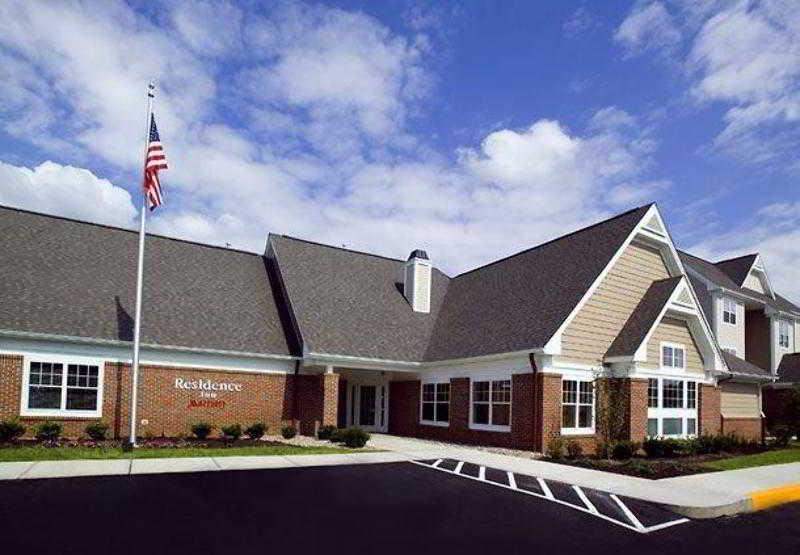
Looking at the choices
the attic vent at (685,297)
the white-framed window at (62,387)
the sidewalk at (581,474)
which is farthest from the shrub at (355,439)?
the attic vent at (685,297)

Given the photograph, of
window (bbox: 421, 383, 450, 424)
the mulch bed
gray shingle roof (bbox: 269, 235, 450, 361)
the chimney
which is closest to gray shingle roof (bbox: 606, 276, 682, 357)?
the mulch bed

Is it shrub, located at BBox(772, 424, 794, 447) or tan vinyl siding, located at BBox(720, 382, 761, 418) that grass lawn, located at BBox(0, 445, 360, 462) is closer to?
tan vinyl siding, located at BBox(720, 382, 761, 418)

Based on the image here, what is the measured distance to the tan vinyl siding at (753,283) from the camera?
3678 cm

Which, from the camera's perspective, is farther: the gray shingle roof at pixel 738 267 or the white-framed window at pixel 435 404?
the gray shingle roof at pixel 738 267

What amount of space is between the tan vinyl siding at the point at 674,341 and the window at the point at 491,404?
5429 millimetres

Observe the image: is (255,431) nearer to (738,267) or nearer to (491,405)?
(491,405)

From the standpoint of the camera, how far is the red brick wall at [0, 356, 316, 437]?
60.7ft

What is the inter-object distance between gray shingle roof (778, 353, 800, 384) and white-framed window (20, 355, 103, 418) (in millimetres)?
32953

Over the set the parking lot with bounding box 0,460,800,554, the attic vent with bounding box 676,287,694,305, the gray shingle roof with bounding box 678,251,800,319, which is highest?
the gray shingle roof with bounding box 678,251,800,319

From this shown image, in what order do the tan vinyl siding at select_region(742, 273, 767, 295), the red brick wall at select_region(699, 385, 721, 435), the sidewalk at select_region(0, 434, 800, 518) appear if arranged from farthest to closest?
the tan vinyl siding at select_region(742, 273, 767, 295)
the red brick wall at select_region(699, 385, 721, 435)
the sidewalk at select_region(0, 434, 800, 518)

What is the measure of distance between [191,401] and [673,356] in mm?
17517

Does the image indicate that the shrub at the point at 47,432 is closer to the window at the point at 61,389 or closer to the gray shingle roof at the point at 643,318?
the window at the point at 61,389

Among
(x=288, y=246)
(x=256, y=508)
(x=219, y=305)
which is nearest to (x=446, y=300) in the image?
(x=288, y=246)

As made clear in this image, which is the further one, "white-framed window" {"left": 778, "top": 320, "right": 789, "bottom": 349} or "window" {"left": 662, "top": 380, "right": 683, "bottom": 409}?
"white-framed window" {"left": 778, "top": 320, "right": 789, "bottom": 349}
